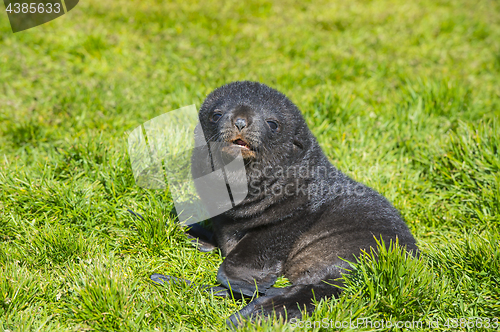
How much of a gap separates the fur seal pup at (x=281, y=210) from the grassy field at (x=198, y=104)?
0.85 feet

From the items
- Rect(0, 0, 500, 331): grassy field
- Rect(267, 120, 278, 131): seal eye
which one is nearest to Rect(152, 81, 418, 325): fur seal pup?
Rect(267, 120, 278, 131): seal eye

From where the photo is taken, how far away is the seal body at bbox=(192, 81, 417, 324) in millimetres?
3406

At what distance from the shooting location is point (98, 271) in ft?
10.3

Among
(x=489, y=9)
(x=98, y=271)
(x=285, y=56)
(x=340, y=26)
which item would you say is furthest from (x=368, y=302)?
(x=489, y=9)

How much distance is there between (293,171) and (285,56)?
414cm

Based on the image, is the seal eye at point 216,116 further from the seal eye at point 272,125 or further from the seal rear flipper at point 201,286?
the seal rear flipper at point 201,286

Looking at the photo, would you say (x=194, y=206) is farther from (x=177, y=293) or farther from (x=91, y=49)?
(x=91, y=49)

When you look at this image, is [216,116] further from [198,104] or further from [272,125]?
[198,104]

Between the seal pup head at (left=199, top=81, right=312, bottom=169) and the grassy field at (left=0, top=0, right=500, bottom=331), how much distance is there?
985 millimetres

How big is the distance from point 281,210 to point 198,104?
8.59ft

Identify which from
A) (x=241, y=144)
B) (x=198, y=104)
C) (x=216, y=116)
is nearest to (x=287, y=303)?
(x=241, y=144)

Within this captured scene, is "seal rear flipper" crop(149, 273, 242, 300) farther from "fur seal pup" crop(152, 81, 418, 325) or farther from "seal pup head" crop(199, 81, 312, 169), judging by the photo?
"seal pup head" crop(199, 81, 312, 169)

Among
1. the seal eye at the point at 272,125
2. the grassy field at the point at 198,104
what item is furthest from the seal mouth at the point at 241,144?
the grassy field at the point at 198,104

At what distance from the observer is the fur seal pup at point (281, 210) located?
3402mm
